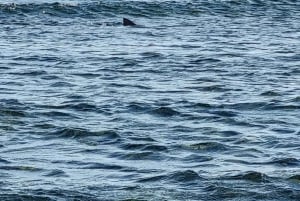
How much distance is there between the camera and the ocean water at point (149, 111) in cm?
1708

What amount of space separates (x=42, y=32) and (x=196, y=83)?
14222 millimetres

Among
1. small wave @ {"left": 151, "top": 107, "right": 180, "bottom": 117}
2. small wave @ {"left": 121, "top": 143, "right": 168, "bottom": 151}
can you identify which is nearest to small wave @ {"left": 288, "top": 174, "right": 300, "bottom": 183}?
small wave @ {"left": 121, "top": 143, "right": 168, "bottom": 151}

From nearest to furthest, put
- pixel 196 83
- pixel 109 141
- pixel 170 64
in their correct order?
1. pixel 109 141
2. pixel 196 83
3. pixel 170 64

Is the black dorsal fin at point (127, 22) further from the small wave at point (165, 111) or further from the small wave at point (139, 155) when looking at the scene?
the small wave at point (139, 155)

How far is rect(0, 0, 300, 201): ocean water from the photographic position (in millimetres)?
17078

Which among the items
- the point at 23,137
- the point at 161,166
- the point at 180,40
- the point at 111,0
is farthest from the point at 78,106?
the point at 111,0

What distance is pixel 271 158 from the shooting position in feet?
61.8

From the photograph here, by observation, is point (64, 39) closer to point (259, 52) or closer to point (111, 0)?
point (259, 52)

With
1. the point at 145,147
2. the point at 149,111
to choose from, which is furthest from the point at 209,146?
the point at 149,111

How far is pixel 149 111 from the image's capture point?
23.8 meters

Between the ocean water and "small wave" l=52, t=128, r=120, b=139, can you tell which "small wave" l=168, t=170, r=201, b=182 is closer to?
the ocean water

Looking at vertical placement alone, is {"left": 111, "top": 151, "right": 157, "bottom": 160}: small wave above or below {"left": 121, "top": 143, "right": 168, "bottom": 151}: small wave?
above

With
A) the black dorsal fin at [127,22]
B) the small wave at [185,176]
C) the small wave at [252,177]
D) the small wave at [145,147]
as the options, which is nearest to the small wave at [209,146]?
the small wave at [145,147]

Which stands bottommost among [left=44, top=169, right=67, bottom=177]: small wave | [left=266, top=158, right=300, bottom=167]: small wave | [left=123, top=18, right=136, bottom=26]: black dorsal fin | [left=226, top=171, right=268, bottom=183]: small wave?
[left=123, top=18, right=136, bottom=26]: black dorsal fin
